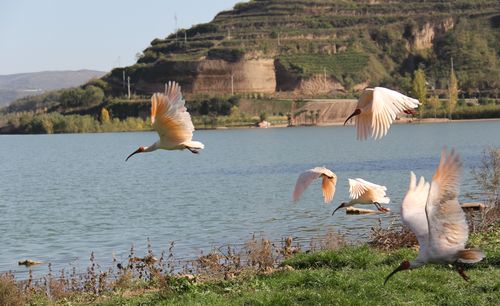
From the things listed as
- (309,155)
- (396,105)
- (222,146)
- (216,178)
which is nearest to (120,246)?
(396,105)

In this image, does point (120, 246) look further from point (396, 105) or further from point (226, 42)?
point (226, 42)

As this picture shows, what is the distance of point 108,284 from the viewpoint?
1648 cm

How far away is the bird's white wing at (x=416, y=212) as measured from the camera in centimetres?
973

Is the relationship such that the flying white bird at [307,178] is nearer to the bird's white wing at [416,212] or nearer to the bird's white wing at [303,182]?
the bird's white wing at [303,182]

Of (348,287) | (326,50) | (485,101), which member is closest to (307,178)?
(348,287)

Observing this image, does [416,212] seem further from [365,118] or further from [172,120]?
[172,120]

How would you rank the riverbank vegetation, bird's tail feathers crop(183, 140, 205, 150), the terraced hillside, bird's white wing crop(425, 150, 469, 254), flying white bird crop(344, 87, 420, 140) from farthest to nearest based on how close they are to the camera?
the terraced hillside
bird's tail feathers crop(183, 140, 205, 150)
flying white bird crop(344, 87, 420, 140)
the riverbank vegetation
bird's white wing crop(425, 150, 469, 254)

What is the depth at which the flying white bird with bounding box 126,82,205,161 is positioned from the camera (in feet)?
42.7

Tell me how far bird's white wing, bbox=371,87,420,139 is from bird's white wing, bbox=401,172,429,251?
6.40 ft

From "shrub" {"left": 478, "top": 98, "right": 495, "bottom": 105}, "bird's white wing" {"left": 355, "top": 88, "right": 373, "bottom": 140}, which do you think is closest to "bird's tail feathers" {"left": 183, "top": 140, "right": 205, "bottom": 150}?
"bird's white wing" {"left": 355, "top": 88, "right": 373, "bottom": 140}

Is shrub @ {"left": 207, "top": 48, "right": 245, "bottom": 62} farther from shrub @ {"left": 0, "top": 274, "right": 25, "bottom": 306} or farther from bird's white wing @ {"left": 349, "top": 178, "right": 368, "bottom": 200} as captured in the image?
shrub @ {"left": 0, "top": 274, "right": 25, "bottom": 306}

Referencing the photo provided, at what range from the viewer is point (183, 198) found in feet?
135

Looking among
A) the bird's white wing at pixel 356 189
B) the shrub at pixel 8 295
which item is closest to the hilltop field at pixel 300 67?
the bird's white wing at pixel 356 189

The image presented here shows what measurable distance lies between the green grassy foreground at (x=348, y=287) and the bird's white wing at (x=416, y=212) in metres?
1.63
